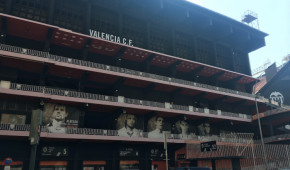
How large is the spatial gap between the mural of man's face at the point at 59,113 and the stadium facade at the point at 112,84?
0.12 metres

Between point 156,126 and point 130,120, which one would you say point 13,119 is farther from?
point 156,126

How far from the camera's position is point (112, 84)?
114 ft

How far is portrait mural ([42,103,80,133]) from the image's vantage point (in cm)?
2898

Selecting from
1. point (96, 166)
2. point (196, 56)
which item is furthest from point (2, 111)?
point (196, 56)

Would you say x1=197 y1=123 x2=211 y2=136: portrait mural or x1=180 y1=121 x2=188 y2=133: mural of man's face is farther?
x1=197 y1=123 x2=211 y2=136: portrait mural

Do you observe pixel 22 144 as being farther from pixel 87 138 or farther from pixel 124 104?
pixel 124 104

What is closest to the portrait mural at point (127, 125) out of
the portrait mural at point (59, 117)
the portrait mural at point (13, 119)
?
the portrait mural at point (59, 117)

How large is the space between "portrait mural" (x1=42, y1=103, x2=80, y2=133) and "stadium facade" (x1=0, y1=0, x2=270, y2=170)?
115mm

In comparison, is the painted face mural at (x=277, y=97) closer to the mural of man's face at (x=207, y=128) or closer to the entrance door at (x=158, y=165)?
the mural of man's face at (x=207, y=128)

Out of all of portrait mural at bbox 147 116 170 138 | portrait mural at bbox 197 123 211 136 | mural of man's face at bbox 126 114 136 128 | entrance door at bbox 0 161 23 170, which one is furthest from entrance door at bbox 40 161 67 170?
portrait mural at bbox 197 123 211 136

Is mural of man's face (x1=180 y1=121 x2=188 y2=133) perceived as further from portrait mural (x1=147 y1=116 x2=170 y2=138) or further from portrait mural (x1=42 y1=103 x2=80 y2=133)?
portrait mural (x1=42 y1=103 x2=80 y2=133)

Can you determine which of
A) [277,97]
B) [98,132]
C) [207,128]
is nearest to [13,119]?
[98,132]

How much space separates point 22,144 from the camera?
2739 centimetres

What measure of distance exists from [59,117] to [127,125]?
9.22 m
